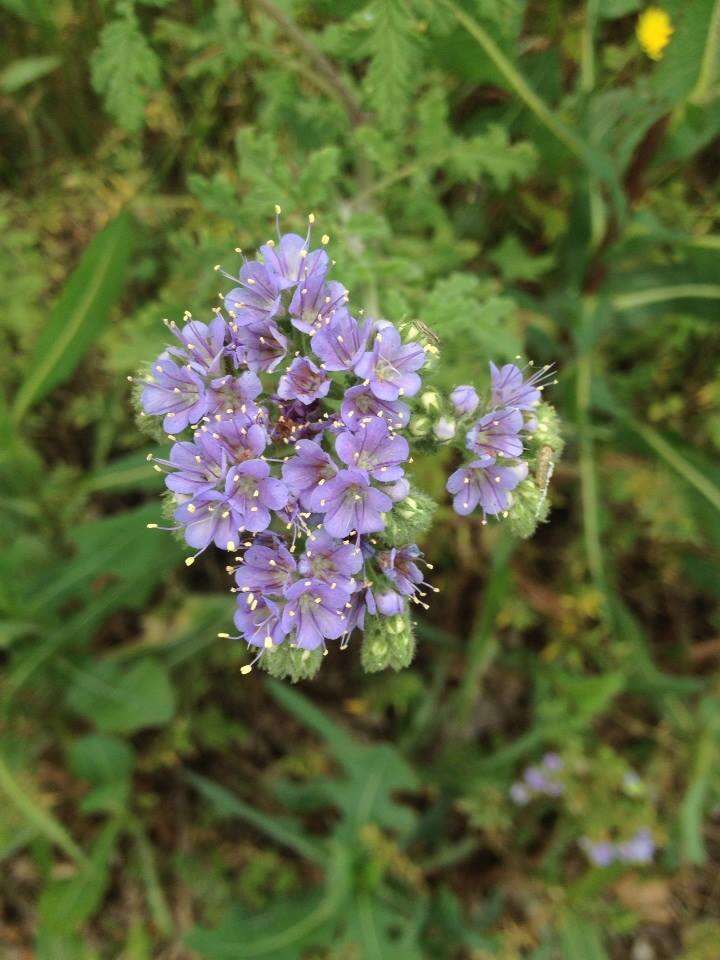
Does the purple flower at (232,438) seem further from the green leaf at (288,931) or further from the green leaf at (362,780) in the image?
the green leaf at (288,931)

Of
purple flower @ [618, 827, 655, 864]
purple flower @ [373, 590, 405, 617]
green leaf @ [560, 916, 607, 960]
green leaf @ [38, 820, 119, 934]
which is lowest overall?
green leaf @ [560, 916, 607, 960]

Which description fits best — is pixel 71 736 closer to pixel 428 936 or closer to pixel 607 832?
pixel 428 936

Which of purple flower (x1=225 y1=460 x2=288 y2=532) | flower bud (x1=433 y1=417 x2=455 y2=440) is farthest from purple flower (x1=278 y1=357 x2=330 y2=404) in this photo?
flower bud (x1=433 y1=417 x2=455 y2=440)

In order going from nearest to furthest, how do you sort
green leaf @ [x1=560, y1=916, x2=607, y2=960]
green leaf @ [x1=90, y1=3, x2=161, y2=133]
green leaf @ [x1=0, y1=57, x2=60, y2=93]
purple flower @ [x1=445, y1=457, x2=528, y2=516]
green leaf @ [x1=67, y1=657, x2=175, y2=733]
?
1. purple flower @ [x1=445, y1=457, x2=528, y2=516]
2. green leaf @ [x1=90, y1=3, x2=161, y2=133]
3. green leaf @ [x1=67, y1=657, x2=175, y2=733]
4. green leaf @ [x1=0, y1=57, x2=60, y2=93]
5. green leaf @ [x1=560, y1=916, x2=607, y2=960]

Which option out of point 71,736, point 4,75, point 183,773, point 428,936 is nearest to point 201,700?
point 183,773

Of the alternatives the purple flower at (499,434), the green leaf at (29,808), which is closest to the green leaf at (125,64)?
the purple flower at (499,434)

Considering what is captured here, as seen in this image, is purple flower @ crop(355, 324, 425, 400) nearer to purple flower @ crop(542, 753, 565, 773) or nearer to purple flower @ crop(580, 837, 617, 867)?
purple flower @ crop(542, 753, 565, 773)

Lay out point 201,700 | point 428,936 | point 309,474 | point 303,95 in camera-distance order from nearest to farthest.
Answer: point 309,474, point 303,95, point 428,936, point 201,700
